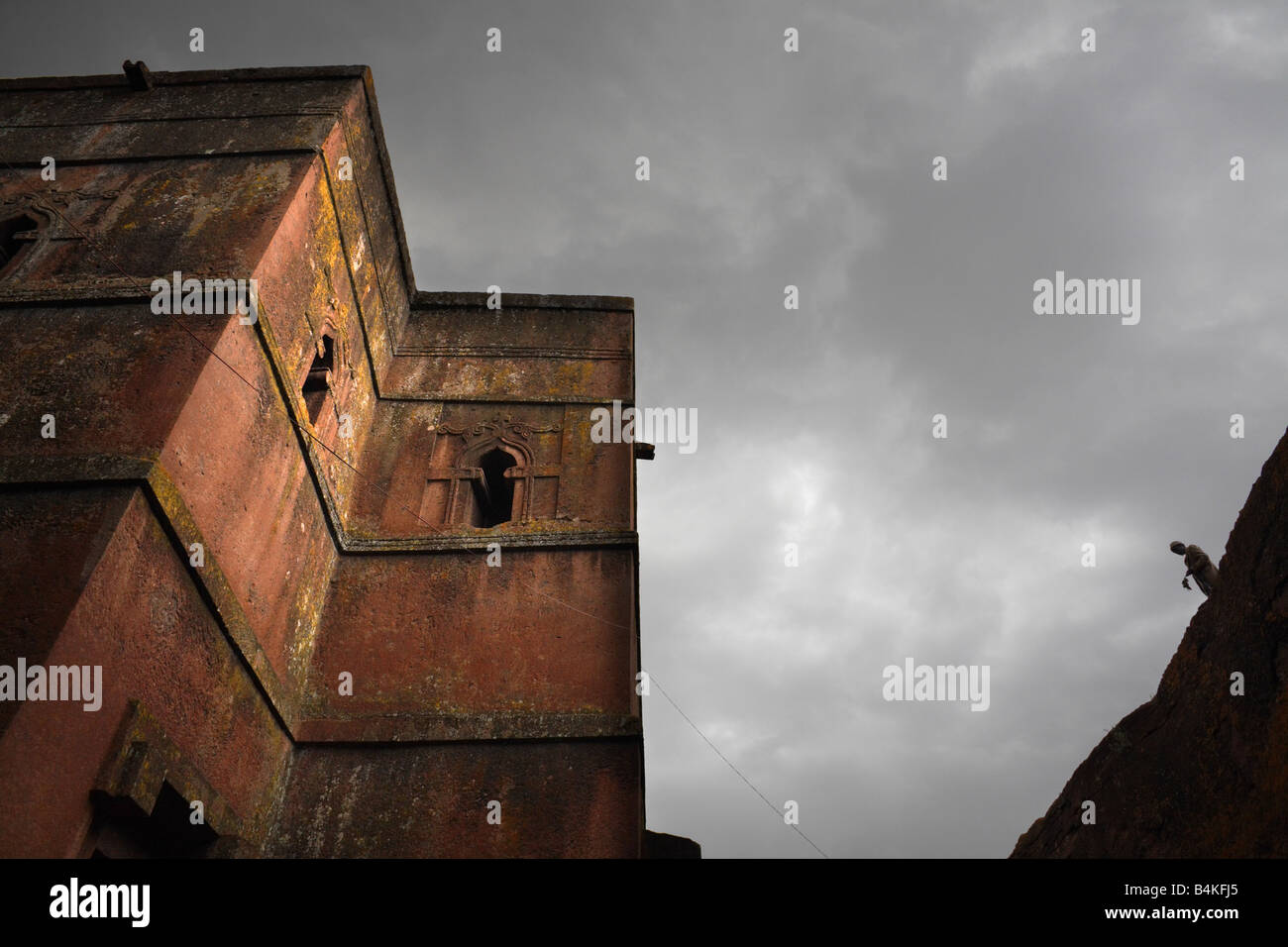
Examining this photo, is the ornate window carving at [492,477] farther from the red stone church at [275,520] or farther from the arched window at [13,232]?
the arched window at [13,232]

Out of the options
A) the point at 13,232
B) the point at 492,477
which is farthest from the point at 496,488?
the point at 13,232

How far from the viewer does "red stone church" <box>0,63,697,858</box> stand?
4.30m

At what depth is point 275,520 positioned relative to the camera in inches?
247

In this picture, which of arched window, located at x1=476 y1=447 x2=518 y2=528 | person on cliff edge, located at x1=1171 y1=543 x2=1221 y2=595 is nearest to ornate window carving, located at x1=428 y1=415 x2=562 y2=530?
arched window, located at x1=476 y1=447 x2=518 y2=528

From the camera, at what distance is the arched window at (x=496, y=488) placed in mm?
8617

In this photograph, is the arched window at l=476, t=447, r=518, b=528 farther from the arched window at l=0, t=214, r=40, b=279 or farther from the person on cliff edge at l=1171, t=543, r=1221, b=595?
the person on cliff edge at l=1171, t=543, r=1221, b=595

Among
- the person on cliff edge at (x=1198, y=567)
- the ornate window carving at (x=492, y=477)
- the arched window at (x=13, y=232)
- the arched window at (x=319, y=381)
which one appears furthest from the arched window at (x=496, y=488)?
the person on cliff edge at (x=1198, y=567)

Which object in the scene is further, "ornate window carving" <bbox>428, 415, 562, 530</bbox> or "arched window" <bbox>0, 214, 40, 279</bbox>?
"ornate window carving" <bbox>428, 415, 562, 530</bbox>

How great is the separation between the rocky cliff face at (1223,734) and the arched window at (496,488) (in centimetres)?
622

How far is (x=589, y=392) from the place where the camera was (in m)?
9.20

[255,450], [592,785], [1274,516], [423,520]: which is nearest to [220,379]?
[255,450]

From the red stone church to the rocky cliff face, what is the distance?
336 centimetres

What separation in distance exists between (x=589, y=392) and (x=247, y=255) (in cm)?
400

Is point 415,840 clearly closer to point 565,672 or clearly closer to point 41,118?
point 565,672
